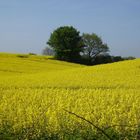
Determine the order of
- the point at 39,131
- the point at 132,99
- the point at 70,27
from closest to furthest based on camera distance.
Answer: the point at 39,131 < the point at 132,99 < the point at 70,27

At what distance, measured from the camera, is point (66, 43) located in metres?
66.1

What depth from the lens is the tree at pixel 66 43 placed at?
2557 inches

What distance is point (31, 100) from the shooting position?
39.3 feet

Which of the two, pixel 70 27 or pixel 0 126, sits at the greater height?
pixel 70 27

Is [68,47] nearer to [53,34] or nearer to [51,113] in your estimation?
[53,34]

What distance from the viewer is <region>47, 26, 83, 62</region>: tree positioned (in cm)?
6494

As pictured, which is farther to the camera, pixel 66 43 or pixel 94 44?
pixel 94 44

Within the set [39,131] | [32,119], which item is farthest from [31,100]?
[39,131]

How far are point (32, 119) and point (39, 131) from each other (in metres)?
0.79

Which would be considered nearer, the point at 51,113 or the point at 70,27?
the point at 51,113

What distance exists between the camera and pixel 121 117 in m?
9.05

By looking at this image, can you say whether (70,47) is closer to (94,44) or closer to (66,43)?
(66,43)

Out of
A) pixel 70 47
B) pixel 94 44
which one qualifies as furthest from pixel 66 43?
pixel 94 44

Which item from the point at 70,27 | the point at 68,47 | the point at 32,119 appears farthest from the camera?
the point at 70,27
